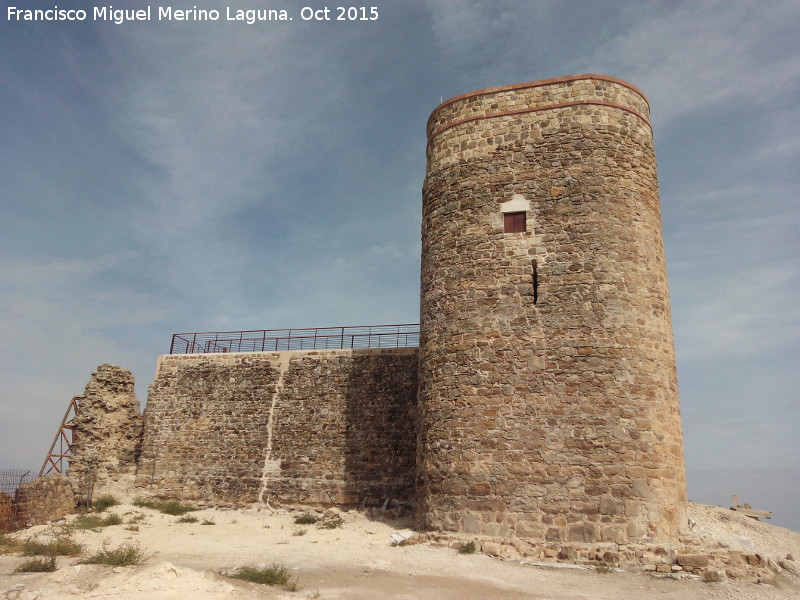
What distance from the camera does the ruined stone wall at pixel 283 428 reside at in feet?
47.2

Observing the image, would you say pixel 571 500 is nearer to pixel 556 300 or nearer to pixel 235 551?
pixel 556 300

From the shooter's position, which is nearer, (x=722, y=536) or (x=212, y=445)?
(x=722, y=536)

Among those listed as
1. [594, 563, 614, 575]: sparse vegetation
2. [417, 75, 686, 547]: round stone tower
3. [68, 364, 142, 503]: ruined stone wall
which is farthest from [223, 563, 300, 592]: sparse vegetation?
[68, 364, 142, 503]: ruined stone wall

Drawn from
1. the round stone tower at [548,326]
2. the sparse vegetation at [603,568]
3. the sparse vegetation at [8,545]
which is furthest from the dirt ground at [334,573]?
the round stone tower at [548,326]

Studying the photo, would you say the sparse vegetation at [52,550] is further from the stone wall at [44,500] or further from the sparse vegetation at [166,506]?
the sparse vegetation at [166,506]

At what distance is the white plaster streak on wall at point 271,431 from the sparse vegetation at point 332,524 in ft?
7.84

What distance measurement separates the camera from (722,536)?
11.4 meters

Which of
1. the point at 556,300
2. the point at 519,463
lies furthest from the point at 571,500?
the point at 556,300

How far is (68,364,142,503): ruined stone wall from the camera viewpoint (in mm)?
15680

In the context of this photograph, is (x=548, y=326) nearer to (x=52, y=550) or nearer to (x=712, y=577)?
(x=712, y=577)

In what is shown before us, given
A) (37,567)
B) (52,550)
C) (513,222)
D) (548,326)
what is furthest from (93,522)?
(513,222)

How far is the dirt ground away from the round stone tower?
3.65ft

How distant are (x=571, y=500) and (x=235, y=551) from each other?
551 cm

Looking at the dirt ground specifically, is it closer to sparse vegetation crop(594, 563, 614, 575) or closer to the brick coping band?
sparse vegetation crop(594, 563, 614, 575)
